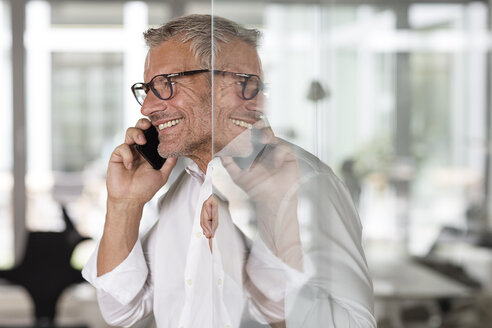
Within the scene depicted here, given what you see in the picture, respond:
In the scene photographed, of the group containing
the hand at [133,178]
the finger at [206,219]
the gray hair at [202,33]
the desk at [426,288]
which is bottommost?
the desk at [426,288]

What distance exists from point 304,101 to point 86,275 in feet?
0.75

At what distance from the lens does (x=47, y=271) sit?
8.38ft

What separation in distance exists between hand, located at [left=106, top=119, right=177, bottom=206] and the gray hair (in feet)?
0.23

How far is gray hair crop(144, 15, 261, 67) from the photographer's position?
42 cm

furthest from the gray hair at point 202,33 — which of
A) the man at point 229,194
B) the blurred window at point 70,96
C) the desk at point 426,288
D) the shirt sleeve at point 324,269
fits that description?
the blurred window at point 70,96

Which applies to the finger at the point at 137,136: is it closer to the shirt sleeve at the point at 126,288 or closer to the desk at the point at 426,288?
the shirt sleeve at the point at 126,288

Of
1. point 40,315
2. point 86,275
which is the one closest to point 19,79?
point 40,315

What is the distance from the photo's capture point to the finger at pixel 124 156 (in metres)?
0.48

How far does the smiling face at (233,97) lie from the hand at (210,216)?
0.04 m

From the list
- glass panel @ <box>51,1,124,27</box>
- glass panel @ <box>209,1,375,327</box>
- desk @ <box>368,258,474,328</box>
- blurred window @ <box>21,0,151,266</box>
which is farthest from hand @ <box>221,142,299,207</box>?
glass panel @ <box>51,1,124,27</box>

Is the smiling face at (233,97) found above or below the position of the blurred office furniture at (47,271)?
above

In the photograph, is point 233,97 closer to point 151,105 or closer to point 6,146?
point 151,105

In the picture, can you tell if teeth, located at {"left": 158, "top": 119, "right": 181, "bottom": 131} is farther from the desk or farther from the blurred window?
the blurred window

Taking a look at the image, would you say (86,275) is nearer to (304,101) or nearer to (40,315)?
(304,101)
